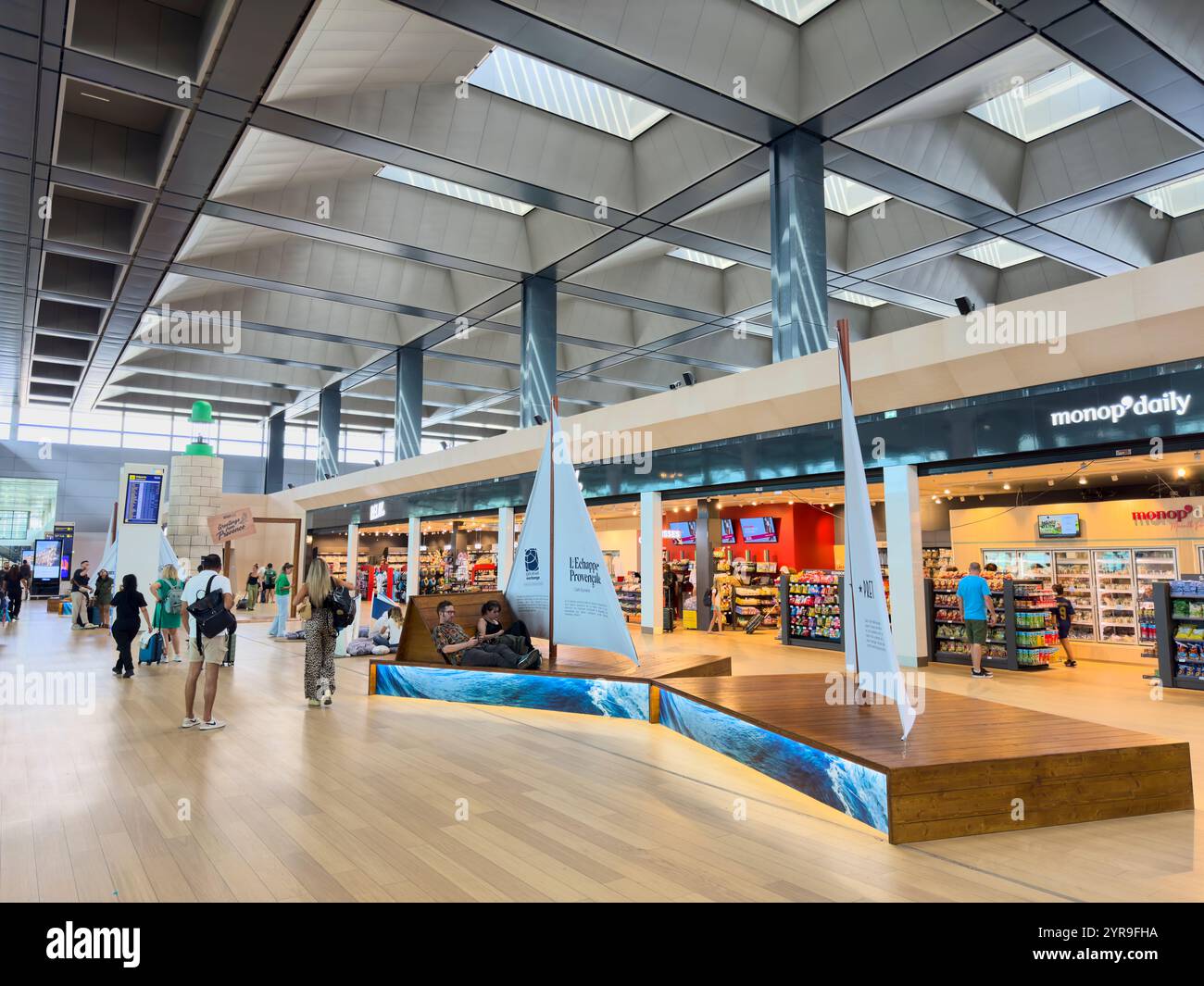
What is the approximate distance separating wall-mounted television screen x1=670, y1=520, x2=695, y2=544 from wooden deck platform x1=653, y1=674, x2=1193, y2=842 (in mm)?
12355

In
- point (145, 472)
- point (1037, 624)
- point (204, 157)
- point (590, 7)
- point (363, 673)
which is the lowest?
point (363, 673)

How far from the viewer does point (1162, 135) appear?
11.1 m

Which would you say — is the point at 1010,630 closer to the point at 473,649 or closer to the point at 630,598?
the point at 473,649

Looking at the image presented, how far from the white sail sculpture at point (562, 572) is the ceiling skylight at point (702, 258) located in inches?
407

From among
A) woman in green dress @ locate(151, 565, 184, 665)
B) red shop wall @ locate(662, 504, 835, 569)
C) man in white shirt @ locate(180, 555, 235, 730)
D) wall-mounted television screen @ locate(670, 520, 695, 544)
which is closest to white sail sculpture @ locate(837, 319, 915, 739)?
man in white shirt @ locate(180, 555, 235, 730)

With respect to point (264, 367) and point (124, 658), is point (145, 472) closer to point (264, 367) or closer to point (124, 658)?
point (124, 658)

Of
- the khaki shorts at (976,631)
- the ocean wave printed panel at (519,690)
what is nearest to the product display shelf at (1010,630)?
the khaki shorts at (976,631)

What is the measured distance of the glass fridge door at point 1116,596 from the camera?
11281 millimetres

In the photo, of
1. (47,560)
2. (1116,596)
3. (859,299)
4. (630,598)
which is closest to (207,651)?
(630,598)

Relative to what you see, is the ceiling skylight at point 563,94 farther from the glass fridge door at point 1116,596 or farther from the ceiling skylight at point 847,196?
the glass fridge door at point 1116,596

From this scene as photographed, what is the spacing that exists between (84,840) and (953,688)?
7.90 meters

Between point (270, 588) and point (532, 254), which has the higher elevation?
point (532, 254)

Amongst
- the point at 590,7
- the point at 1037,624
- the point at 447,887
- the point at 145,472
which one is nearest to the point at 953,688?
the point at 1037,624

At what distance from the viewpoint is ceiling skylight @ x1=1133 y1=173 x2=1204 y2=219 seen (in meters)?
13.8
